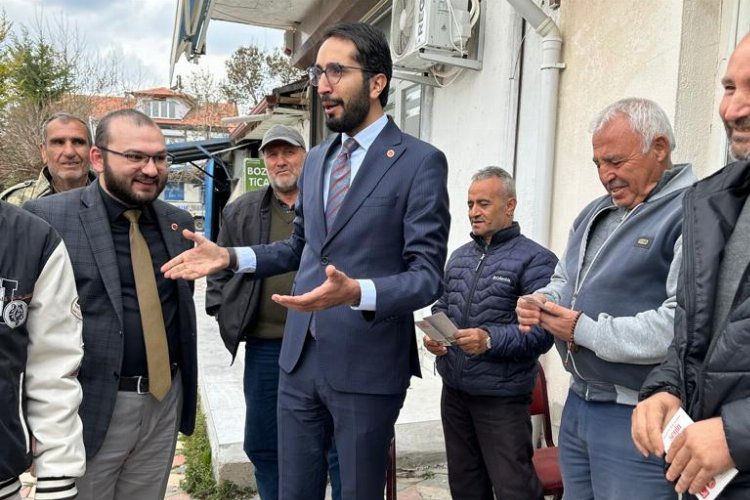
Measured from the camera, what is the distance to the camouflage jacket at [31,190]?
351 cm

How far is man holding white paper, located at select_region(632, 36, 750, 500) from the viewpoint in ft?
4.14

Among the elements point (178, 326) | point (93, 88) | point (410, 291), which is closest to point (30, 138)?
point (93, 88)

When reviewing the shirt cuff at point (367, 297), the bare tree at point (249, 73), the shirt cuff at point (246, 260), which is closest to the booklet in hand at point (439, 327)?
the shirt cuff at point (367, 297)

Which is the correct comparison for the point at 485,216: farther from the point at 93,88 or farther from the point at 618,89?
the point at 93,88

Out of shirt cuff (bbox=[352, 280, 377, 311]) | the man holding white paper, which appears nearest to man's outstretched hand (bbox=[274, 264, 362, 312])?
shirt cuff (bbox=[352, 280, 377, 311])

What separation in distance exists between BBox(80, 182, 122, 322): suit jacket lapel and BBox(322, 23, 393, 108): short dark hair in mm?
1109

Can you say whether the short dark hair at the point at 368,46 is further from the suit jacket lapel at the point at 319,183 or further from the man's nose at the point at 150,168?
the man's nose at the point at 150,168

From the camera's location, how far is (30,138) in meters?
16.0

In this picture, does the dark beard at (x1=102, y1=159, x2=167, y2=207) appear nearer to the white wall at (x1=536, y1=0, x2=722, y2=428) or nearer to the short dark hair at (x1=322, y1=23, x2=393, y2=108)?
the short dark hair at (x1=322, y1=23, x2=393, y2=108)

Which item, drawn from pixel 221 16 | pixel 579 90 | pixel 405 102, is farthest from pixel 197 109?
pixel 579 90

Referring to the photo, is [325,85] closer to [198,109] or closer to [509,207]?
[509,207]

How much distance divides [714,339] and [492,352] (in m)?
1.33

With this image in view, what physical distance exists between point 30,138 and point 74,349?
17.0 meters

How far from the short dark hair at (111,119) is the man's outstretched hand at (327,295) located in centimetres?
110
